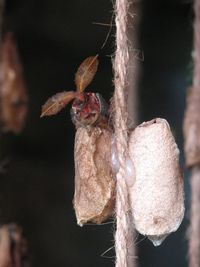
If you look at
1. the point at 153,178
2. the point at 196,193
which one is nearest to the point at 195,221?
the point at 196,193

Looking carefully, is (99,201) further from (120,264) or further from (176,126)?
(176,126)

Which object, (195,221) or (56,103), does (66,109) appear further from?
(56,103)

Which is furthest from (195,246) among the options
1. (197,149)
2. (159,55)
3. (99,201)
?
(159,55)

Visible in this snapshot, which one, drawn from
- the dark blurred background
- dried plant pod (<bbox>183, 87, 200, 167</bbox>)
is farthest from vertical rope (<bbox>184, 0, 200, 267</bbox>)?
the dark blurred background

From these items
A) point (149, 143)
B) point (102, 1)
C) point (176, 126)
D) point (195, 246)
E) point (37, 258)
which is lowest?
point (37, 258)

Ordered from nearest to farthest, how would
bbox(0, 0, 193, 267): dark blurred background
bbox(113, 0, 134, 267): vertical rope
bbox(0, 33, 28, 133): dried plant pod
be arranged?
bbox(113, 0, 134, 267): vertical rope, bbox(0, 33, 28, 133): dried plant pod, bbox(0, 0, 193, 267): dark blurred background

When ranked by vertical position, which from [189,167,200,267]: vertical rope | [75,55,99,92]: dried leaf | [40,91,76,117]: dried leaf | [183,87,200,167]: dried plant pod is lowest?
[189,167,200,267]: vertical rope

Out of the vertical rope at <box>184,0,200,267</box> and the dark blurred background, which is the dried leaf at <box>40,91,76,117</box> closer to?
the vertical rope at <box>184,0,200,267</box>

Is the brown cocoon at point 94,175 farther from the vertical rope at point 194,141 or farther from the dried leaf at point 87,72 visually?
the vertical rope at point 194,141
